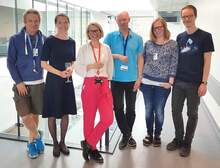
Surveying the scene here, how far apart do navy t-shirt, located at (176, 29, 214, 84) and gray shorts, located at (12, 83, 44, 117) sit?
159 centimetres

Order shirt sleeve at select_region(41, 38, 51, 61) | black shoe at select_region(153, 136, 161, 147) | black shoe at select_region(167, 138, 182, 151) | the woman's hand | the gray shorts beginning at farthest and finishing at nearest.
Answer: black shoe at select_region(153, 136, 161, 147) → black shoe at select_region(167, 138, 182, 151) → the woman's hand → the gray shorts → shirt sleeve at select_region(41, 38, 51, 61)

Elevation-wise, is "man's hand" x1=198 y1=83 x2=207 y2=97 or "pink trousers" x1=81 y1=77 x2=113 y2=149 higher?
"man's hand" x1=198 y1=83 x2=207 y2=97

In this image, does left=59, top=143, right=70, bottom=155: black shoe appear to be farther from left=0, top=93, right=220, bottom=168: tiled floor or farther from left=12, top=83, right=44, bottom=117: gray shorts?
left=12, top=83, right=44, bottom=117: gray shorts

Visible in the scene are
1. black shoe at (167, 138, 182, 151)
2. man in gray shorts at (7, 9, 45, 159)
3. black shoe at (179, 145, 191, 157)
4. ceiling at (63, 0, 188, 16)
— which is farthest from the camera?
ceiling at (63, 0, 188, 16)

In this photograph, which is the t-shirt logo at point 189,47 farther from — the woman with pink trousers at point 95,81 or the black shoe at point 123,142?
the black shoe at point 123,142

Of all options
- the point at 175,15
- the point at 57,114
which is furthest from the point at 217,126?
the point at 175,15

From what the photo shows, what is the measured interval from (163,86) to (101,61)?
79 cm

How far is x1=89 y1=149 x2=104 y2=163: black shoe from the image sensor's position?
2.67 meters

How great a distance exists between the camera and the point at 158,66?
2.76 m

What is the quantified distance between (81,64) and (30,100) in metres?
0.75

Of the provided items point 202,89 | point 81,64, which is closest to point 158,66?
point 202,89

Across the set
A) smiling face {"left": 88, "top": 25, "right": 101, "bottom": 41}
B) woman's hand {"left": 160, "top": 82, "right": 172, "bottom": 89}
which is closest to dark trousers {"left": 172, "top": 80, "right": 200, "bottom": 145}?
woman's hand {"left": 160, "top": 82, "right": 172, "bottom": 89}

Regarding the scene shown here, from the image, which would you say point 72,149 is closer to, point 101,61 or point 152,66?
point 101,61

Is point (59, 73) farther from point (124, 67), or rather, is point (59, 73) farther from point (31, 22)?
point (124, 67)
